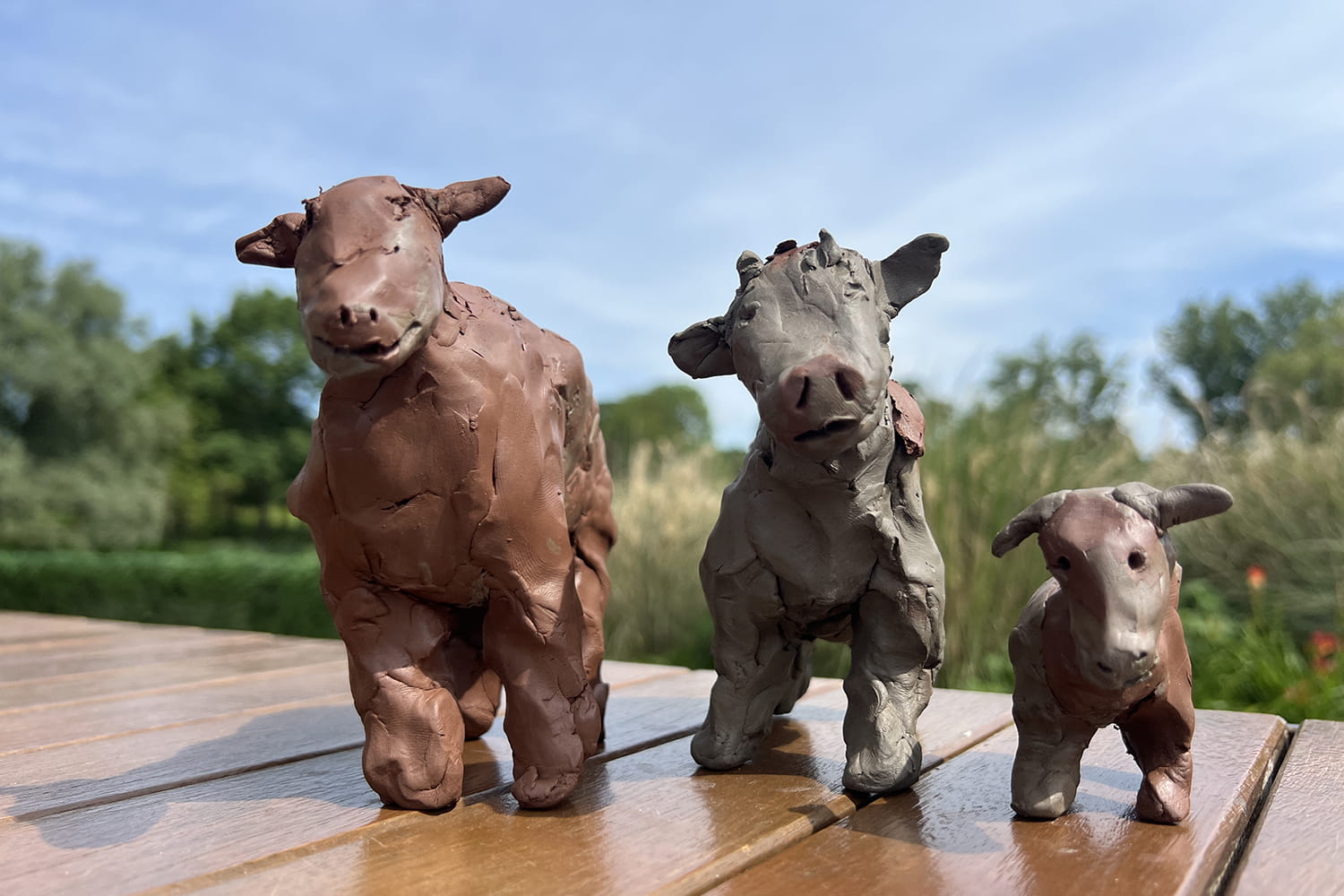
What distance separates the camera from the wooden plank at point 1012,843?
130cm

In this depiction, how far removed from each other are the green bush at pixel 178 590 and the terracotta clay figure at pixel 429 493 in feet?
18.8

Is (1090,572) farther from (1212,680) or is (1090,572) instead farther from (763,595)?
(1212,680)

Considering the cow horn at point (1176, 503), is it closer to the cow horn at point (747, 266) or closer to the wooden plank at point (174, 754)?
the cow horn at point (747, 266)

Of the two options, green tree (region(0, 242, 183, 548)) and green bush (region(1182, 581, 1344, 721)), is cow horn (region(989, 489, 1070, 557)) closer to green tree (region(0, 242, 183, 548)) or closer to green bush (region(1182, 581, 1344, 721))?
green bush (region(1182, 581, 1344, 721))

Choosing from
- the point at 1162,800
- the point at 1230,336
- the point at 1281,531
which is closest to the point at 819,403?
the point at 1162,800

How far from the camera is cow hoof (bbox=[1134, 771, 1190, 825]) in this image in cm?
154

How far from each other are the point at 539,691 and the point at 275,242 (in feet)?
2.73

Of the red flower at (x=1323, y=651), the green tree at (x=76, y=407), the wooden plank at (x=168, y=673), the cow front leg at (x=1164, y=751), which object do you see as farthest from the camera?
the green tree at (x=76, y=407)

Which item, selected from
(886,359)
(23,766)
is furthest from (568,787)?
(23,766)

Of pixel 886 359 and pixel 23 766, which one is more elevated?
pixel 886 359

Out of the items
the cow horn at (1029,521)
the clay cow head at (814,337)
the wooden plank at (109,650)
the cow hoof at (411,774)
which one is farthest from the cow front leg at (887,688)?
the wooden plank at (109,650)

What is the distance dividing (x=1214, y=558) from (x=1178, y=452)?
1092mm

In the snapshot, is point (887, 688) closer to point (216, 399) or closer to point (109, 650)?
point (109, 650)

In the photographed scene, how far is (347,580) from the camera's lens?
1.66 meters
